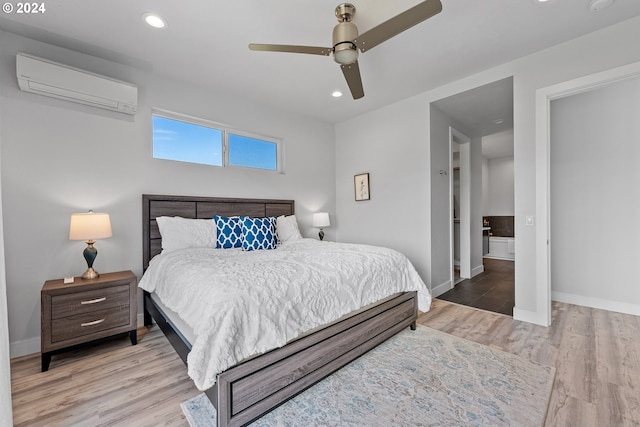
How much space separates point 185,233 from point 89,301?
0.95m

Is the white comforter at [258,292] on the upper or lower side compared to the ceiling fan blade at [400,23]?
lower

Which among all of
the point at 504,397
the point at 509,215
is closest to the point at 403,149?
the point at 504,397

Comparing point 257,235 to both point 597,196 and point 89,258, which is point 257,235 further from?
point 597,196

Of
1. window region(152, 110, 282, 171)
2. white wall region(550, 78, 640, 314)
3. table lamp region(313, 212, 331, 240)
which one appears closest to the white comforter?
window region(152, 110, 282, 171)

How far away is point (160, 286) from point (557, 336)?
364 centimetres

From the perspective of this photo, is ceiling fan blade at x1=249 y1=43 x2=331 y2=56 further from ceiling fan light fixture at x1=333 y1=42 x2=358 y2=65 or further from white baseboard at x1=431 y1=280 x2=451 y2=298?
white baseboard at x1=431 y1=280 x2=451 y2=298

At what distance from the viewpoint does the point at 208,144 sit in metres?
3.56

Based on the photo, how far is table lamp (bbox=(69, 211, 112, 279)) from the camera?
231 centimetres

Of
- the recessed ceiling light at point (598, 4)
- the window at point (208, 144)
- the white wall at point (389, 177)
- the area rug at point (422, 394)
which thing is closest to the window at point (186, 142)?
the window at point (208, 144)

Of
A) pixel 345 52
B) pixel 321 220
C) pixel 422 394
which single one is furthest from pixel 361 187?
pixel 422 394

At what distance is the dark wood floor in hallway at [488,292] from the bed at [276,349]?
1.32 metres

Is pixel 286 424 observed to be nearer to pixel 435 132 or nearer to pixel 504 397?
pixel 504 397

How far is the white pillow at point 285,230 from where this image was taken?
369 cm

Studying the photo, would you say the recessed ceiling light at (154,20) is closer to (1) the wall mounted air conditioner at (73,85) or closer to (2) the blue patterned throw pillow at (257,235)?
(1) the wall mounted air conditioner at (73,85)
